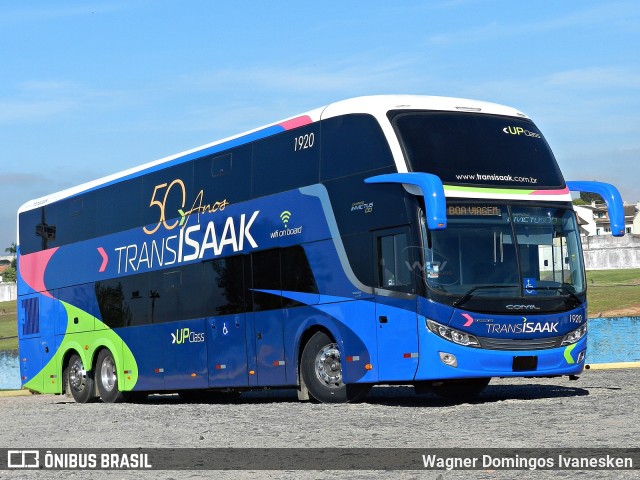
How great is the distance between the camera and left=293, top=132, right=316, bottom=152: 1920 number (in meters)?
17.8

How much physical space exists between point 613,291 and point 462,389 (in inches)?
1618

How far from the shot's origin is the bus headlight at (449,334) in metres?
15.6

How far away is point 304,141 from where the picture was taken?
58.9ft

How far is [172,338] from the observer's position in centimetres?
2153

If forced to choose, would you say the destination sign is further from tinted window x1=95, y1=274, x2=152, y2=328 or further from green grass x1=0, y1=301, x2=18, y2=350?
green grass x1=0, y1=301, x2=18, y2=350

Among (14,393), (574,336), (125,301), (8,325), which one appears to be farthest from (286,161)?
(8,325)

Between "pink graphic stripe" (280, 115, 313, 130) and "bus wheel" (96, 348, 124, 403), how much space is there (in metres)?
7.46

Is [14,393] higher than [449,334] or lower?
lower

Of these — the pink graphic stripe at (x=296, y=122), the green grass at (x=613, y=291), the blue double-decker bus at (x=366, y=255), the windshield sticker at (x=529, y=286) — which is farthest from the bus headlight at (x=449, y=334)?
the green grass at (x=613, y=291)

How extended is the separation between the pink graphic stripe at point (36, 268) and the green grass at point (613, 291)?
83.8 ft

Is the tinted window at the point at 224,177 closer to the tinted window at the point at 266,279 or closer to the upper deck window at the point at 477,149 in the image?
the tinted window at the point at 266,279

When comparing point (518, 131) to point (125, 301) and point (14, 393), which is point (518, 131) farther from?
point (14, 393)

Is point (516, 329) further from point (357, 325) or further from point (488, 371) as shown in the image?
point (357, 325)

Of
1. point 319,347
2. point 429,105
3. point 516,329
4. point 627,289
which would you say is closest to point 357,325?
point 319,347
